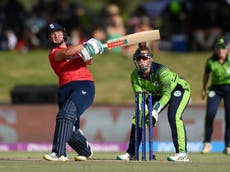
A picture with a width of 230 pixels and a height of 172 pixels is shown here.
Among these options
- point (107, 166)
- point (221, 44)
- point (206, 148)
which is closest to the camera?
point (107, 166)

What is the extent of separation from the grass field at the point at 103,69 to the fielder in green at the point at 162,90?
26.2ft

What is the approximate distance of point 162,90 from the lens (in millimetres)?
10297

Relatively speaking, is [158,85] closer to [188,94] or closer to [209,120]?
[188,94]

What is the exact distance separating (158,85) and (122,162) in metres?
1.03

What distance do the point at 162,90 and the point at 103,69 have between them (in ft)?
29.0

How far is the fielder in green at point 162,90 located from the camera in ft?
33.5

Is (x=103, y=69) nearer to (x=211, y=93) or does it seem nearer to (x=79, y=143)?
(x=211, y=93)

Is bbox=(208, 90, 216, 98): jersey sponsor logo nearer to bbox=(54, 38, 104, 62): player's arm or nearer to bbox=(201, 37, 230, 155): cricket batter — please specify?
bbox=(201, 37, 230, 155): cricket batter

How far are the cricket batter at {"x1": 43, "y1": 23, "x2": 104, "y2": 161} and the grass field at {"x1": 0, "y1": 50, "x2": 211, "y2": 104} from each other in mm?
8195

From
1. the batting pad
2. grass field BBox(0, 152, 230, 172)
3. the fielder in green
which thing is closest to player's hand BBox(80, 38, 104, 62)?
the fielder in green

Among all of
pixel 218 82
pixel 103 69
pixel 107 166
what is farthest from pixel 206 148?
pixel 103 69

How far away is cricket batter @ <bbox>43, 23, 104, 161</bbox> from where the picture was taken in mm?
9961

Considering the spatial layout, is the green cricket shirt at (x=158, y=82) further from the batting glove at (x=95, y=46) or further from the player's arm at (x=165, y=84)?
the batting glove at (x=95, y=46)

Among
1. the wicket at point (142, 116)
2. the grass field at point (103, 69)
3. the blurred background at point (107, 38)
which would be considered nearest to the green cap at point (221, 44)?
the wicket at point (142, 116)
